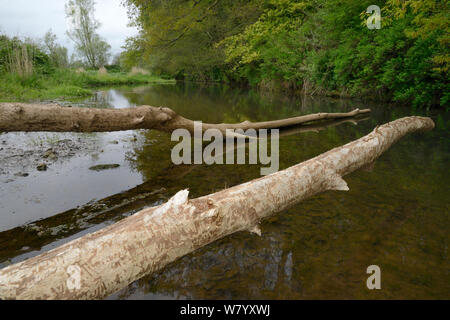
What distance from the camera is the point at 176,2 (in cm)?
1251

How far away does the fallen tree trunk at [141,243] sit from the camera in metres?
0.94

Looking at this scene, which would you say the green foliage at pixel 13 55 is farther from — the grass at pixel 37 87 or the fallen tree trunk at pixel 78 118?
the fallen tree trunk at pixel 78 118

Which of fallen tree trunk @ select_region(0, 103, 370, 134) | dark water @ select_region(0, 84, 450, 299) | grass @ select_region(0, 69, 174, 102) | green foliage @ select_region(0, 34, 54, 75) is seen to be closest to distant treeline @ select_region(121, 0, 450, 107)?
grass @ select_region(0, 69, 174, 102)

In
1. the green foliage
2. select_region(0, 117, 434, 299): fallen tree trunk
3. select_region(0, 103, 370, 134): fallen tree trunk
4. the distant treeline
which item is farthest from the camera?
the green foliage

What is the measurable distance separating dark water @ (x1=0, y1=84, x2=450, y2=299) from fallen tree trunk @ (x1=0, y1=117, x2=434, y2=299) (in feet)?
1.11

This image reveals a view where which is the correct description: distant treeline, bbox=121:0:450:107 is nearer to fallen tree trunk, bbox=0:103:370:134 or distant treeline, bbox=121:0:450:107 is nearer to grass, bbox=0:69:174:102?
grass, bbox=0:69:174:102

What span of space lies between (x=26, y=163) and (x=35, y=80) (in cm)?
923

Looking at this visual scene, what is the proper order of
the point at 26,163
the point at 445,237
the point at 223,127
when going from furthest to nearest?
1. the point at 223,127
2. the point at 26,163
3. the point at 445,237

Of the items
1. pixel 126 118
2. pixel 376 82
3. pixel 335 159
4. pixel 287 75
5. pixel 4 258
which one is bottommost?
pixel 4 258

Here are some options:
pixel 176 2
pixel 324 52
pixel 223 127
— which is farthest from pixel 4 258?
pixel 324 52

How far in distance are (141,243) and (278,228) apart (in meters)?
1.29

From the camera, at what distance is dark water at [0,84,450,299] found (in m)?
1.52

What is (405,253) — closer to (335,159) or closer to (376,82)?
(335,159)

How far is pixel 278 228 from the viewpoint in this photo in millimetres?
2123
